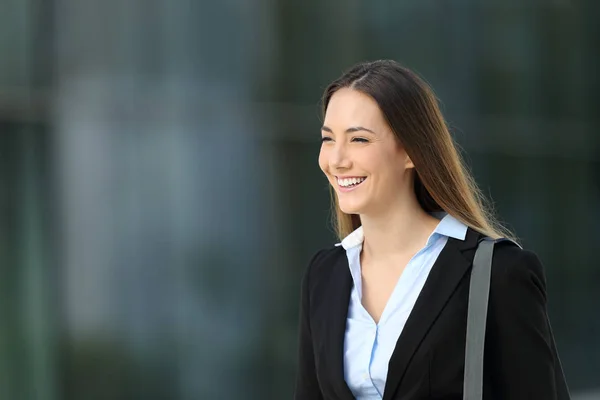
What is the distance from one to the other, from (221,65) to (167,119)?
0.62 m

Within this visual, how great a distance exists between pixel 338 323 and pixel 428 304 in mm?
319

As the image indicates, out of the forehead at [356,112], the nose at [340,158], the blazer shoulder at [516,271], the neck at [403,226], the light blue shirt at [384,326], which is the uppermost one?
the forehead at [356,112]

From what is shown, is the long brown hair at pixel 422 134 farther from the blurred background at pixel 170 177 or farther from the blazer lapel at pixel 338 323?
the blurred background at pixel 170 177

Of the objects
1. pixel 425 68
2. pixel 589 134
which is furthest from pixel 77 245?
pixel 589 134

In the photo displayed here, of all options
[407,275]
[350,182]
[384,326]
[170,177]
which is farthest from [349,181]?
[170,177]

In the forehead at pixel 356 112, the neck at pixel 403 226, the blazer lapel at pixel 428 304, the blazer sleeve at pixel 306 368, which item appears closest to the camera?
the blazer lapel at pixel 428 304

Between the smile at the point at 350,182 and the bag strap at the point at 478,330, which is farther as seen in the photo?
the smile at the point at 350,182

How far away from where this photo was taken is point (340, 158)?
105 inches

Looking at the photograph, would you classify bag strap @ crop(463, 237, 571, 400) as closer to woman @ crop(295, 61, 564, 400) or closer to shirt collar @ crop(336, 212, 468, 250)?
woman @ crop(295, 61, 564, 400)

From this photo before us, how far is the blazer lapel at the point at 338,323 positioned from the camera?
8.80 ft

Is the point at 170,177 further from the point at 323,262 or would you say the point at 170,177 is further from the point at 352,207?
the point at 352,207

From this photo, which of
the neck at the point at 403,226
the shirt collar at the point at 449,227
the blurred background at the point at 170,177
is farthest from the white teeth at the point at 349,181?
the blurred background at the point at 170,177

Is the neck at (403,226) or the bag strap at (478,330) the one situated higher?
the neck at (403,226)

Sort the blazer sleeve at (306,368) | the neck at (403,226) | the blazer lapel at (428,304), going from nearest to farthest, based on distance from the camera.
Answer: the blazer lapel at (428,304)
the neck at (403,226)
the blazer sleeve at (306,368)
